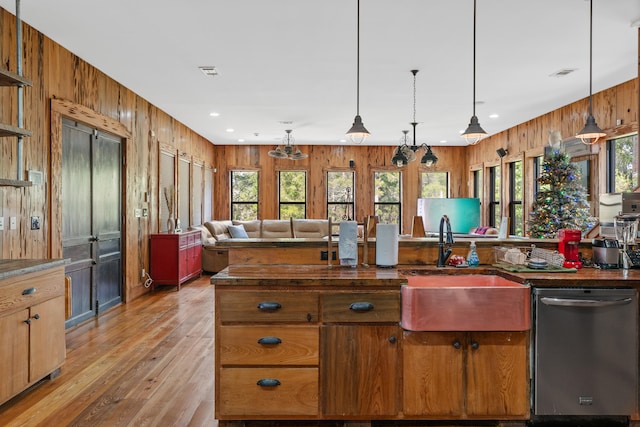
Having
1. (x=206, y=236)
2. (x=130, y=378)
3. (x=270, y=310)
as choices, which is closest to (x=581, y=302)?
(x=270, y=310)

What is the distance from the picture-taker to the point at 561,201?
5.64m

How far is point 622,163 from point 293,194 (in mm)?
6835

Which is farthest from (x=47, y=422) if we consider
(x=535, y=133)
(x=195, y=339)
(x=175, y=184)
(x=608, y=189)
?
(x=535, y=133)

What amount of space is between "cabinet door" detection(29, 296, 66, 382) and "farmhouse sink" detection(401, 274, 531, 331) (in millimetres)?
2331

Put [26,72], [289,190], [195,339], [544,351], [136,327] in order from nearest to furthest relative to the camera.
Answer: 1. [544,351]
2. [26,72]
3. [195,339]
4. [136,327]
5. [289,190]

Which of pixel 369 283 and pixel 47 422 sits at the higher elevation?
pixel 369 283

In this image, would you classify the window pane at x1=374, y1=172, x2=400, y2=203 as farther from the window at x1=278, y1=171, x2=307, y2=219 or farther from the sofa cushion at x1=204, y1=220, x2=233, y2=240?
the sofa cushion at x1=204, y1=220, x2=233, y2=240

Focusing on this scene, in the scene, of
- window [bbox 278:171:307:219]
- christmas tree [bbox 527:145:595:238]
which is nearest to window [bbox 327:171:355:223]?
window [bbox 278:171:307:219]

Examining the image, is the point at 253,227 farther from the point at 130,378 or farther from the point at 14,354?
the point at 14,354

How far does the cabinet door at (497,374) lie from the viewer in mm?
2254

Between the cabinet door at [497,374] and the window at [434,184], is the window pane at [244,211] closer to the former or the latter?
the window at [434,184]

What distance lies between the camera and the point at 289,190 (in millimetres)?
10539

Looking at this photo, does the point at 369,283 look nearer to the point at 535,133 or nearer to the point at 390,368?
the point at 390,368

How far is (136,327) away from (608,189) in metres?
5.84
